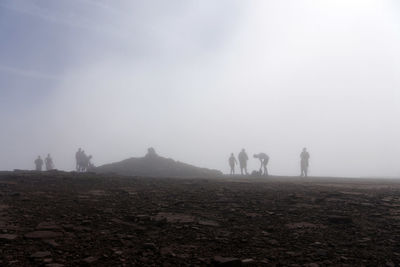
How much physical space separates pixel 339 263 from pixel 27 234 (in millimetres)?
5317

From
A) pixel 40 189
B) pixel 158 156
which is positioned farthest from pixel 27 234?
pixel 158 156

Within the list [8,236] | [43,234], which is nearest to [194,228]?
[43,234]

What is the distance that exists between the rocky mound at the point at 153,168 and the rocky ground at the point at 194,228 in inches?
819

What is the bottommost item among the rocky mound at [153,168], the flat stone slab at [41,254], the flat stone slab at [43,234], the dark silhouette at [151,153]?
the flat stone slab at [41,254]

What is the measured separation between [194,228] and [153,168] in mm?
26479

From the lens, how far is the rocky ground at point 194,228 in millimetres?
5234

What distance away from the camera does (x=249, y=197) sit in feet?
32.9

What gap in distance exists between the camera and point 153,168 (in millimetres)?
32812

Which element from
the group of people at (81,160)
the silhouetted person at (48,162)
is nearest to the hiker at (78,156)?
the group of people at (81,160)

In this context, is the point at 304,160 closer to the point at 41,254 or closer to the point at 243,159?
the point at 243,159

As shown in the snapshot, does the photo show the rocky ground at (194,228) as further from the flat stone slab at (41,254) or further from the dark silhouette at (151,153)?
the dark silhouette at (151,153)

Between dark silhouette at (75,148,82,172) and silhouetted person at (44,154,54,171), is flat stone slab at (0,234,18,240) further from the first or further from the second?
silhouetted person at (44,154,54,171)

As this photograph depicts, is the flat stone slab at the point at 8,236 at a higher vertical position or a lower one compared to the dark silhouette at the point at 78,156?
lower

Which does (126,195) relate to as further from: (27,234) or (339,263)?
(339,263)
